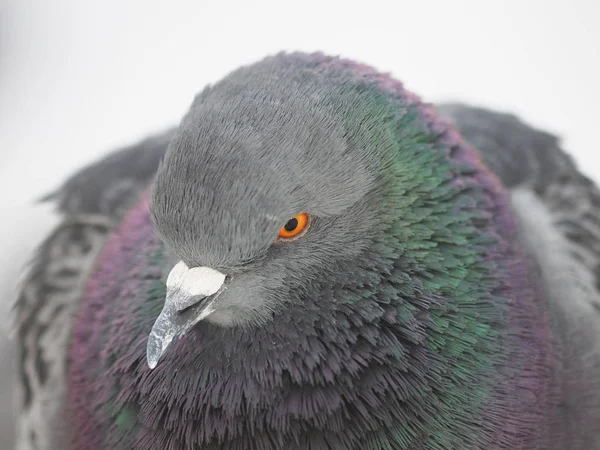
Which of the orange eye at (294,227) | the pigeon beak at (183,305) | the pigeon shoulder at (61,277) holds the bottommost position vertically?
the pigeon shoulder at (61,277)

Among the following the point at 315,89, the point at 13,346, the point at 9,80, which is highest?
the point at 315,89

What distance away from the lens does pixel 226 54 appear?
6320 mm

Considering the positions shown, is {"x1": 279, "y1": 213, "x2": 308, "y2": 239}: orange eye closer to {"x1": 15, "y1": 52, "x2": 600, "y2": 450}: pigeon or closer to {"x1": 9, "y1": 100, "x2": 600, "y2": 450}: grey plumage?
{"x1": 15, "y1": 52, "x2": 600, "y2": 450}: pigeon

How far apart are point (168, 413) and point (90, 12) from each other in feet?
16.7

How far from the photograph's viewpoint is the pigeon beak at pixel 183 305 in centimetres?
215

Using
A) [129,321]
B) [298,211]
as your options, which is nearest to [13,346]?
[129,321]

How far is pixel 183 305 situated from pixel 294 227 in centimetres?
38

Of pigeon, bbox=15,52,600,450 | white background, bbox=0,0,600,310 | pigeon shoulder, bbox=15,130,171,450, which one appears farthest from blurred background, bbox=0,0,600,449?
pigeon, bbox=15,52,600,450

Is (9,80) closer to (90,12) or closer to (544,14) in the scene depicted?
(90,12)

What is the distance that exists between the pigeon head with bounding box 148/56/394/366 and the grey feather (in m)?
0.96

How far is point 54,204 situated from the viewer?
3.91 m

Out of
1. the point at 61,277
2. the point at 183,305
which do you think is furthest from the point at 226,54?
the point at 183,305

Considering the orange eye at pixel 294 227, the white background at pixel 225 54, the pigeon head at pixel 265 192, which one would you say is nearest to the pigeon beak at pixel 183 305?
the pigeon head at pixel 265 192

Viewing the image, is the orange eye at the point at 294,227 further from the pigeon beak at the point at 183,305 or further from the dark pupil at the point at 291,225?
the pigeon beak at the point at 183,305
